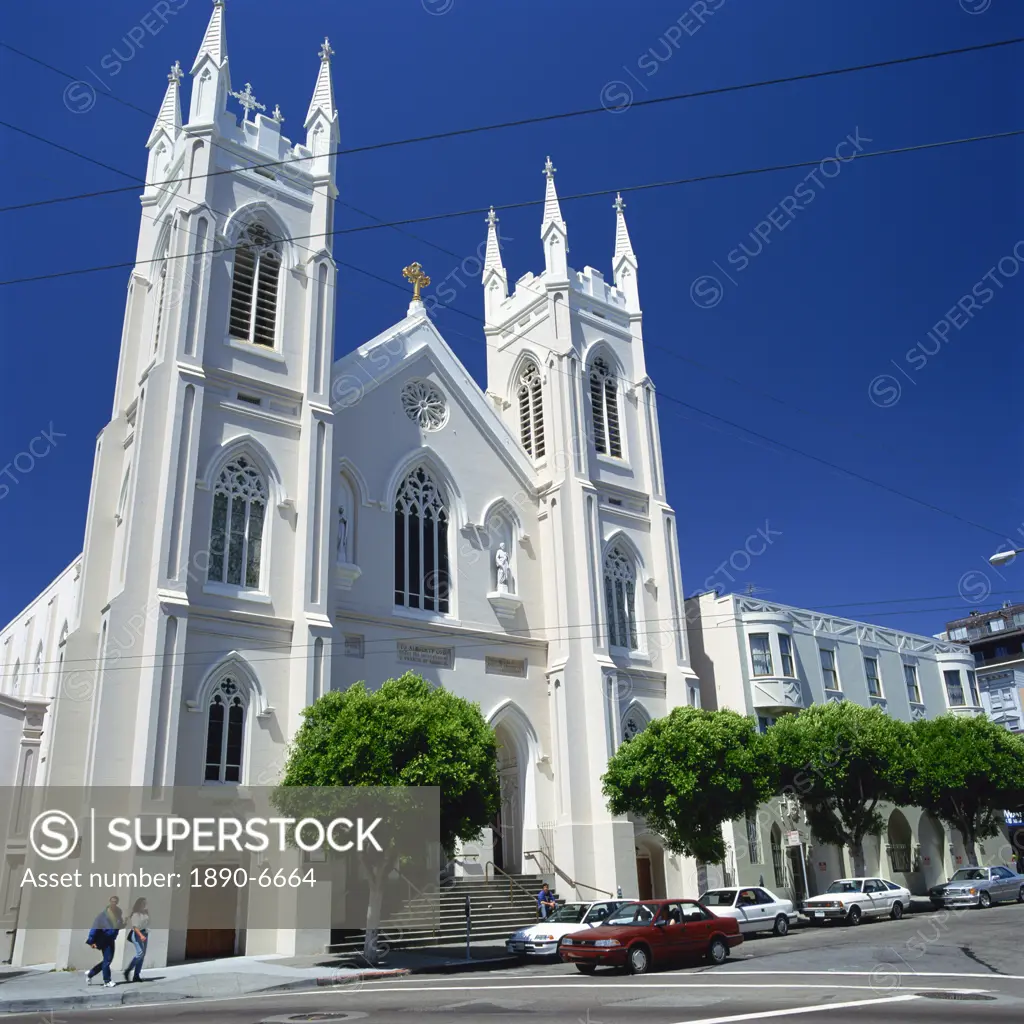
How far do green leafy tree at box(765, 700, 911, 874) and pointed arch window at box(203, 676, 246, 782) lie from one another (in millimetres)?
17252

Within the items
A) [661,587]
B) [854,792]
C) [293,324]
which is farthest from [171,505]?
[854,792]

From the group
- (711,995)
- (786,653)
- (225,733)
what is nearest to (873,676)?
(786,653)

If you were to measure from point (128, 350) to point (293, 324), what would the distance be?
5.17 meters

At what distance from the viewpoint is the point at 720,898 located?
25250 mm

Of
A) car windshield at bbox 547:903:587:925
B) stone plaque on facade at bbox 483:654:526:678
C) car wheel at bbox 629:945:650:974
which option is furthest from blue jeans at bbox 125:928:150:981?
stone plaque on facade at bbox 483:654:526:678

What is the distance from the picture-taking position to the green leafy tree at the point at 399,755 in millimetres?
20719

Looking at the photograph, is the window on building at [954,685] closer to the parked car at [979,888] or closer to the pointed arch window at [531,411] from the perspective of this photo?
the parked car at [979,888]

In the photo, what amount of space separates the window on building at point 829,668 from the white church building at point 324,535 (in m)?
2.65

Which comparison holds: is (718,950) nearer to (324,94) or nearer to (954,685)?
(324,94)

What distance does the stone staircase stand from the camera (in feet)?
78.6

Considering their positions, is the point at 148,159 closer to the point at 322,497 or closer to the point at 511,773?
the point at 322,497

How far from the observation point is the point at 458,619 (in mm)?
31344

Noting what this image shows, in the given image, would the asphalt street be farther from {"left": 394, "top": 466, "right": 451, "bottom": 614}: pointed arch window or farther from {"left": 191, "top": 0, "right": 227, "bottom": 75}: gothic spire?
{"left": 191, "top": 0, "right": 227, "bottom": 75}: gothic spire

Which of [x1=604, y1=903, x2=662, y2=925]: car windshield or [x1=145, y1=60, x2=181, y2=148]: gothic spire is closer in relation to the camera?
[x1=604, y1=903, x2=662, y2=925]: car windshield
